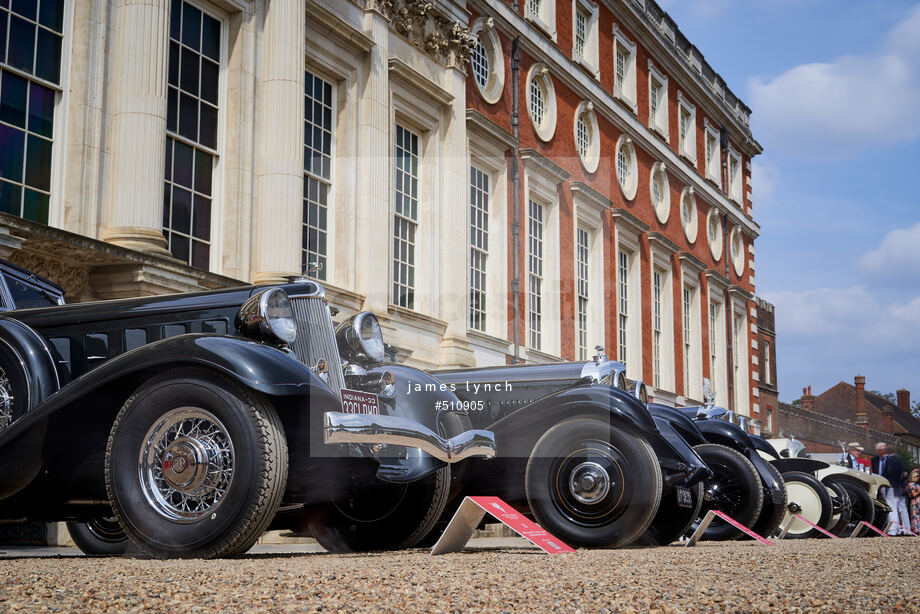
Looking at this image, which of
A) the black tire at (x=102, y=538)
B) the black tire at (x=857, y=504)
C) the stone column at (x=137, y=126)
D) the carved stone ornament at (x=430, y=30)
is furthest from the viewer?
the carved stone ornament at (x=430, y=30)

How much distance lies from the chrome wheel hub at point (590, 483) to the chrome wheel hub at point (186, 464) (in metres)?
3.06

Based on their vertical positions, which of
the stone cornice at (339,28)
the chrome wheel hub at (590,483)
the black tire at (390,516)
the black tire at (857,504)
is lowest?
the black tire at (857,504)

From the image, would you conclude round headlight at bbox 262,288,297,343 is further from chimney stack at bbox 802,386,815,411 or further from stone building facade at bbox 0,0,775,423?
chimney stack at bbox 802,386,815,411

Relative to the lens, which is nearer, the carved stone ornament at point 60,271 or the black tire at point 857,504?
the carved stone ornament at point 60,271

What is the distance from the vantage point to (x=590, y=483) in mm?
7043

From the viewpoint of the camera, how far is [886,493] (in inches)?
586

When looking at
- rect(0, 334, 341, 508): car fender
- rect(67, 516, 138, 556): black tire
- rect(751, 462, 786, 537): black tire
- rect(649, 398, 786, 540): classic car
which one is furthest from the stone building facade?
rect(751, 462, 786, 537): black tire

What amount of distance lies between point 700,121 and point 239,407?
90.9 ft

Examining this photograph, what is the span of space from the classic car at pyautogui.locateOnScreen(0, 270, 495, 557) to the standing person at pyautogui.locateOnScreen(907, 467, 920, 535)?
9777 millimetres

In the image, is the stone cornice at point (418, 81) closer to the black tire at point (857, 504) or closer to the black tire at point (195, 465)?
the black tire at point (857, 504)

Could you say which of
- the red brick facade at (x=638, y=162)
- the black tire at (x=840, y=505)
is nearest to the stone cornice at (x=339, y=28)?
the red brick facade at (x=638, y=162)

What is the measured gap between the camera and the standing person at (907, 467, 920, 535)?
13.7m

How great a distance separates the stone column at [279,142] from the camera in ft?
40.9

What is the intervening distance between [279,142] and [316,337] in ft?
24.2
